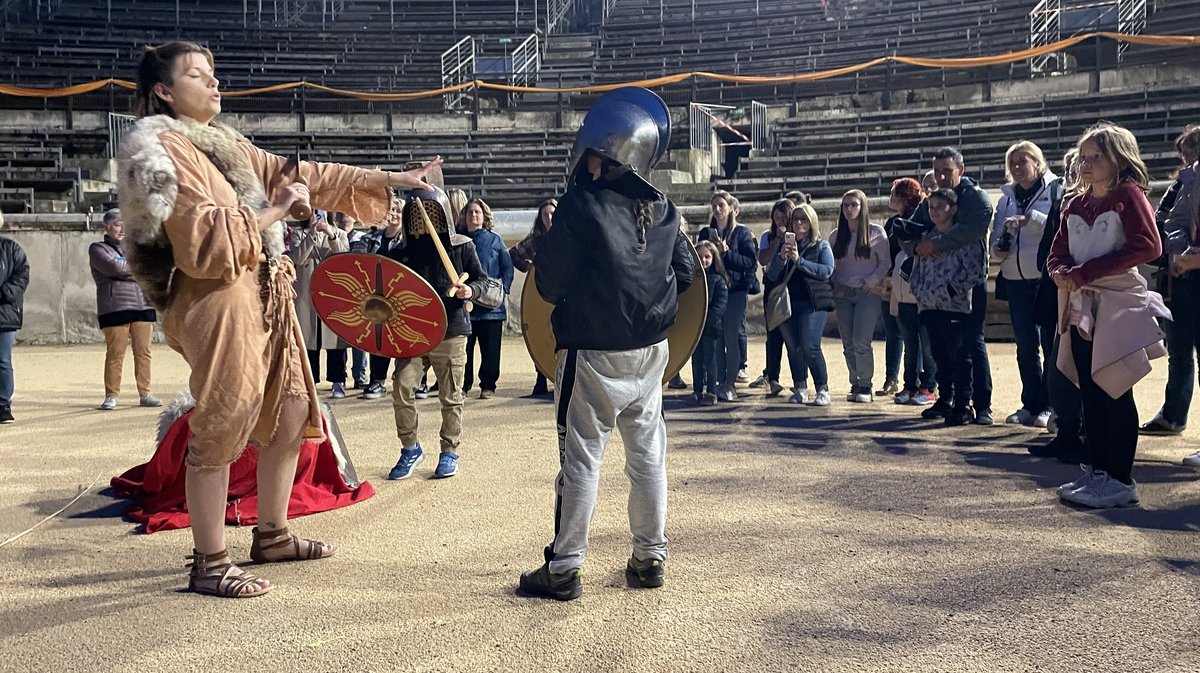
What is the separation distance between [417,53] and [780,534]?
75.5 feet

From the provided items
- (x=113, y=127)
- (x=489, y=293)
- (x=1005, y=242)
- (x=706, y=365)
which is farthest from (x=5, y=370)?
(x=113, y=127)

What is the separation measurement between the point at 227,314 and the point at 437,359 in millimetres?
2209

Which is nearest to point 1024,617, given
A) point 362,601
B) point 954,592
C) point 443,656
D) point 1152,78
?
point 954,592

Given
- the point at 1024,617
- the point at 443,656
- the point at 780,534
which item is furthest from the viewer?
the point at 780,534

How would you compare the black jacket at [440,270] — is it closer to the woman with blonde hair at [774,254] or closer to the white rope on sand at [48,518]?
the white rope on sand at [48,518]

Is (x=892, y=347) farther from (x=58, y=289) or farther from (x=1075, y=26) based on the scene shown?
(x=1075, y=26)

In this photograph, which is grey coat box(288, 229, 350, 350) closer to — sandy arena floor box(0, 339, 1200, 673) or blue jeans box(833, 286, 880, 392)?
sandy arena floor box(0, 339, 1200, 673)

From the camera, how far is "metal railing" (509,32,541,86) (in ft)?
77.2

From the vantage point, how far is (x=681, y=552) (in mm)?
3701

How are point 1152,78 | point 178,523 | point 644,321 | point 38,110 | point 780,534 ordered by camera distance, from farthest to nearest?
point 38,110
point 1152,78
point 178,523
point 780,534
point 644,321

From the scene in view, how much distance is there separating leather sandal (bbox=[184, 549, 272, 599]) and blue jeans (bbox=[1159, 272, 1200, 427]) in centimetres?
441

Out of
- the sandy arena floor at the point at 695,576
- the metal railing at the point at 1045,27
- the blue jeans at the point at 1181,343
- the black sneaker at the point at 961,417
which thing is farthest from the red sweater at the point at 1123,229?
the metal railing at the point at 1045,27

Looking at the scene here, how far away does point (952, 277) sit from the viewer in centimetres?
645

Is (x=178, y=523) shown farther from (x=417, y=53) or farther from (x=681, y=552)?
(x=417, y=53)
